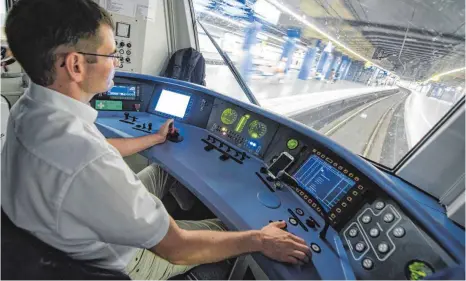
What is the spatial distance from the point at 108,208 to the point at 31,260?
0.64 ft

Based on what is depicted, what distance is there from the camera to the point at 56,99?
72 cm

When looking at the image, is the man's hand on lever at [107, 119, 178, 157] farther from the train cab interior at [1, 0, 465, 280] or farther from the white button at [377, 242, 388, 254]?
the white button at [377, 242, 388, 254]

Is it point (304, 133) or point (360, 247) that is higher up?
point (304, 133)

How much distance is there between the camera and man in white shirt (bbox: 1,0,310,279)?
1.98 feet

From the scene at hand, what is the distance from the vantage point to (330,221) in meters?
1.04

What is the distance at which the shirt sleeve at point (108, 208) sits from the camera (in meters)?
0.60

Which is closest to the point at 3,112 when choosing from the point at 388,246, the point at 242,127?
the point at 242,127

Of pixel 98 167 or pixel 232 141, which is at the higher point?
pixel 98 167

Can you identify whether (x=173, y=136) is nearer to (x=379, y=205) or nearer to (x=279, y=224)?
(x=279, y=224)

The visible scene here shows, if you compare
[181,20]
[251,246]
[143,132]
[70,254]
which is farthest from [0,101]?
[251,246]

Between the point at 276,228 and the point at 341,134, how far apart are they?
133cm

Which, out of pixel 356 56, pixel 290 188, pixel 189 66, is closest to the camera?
pixel 290 188

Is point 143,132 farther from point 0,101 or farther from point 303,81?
point 303,81

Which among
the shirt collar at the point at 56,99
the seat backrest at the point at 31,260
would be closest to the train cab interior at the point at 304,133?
the seat backrest at the point at 31,260
